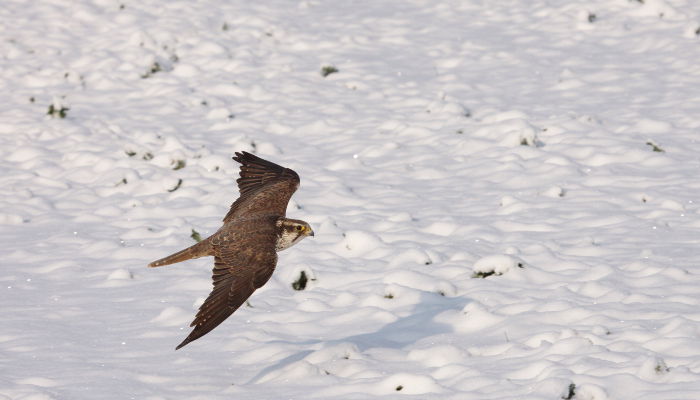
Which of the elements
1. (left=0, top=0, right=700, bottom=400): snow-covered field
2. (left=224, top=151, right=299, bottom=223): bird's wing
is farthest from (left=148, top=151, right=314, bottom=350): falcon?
(left=0, top=0, right=700, bottom=400): snow-covered field

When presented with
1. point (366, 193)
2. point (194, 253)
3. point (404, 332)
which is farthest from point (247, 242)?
point (366, 193)

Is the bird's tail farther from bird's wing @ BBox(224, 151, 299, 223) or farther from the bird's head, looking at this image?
bird's wing @ BBox(224, 151, 299, 223)

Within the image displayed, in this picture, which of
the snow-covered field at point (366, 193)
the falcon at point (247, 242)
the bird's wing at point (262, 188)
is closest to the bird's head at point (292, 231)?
the falcon at point (247, 242)

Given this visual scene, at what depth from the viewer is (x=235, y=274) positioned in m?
6.32

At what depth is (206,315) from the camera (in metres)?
5.86

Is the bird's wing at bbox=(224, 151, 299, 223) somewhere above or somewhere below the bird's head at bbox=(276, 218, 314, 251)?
below

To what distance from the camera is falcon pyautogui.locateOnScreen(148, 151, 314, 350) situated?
5977 millimetres

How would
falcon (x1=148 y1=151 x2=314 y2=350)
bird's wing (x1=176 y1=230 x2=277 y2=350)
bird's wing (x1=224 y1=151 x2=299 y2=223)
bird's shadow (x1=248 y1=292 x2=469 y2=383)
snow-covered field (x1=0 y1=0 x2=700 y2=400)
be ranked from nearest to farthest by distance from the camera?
bird's wing (x1=176 y1=230 x2=277 y2=350) < falcon (x1=148 y1=151 x2=314 y2=350) < snow-covered field (x1=0 y1=0 x2=700 y2=400) < bird's shadow (x1=248 y1=292 x2=469 y2=383) < bird's wing (x1=224 y1=151 x2=299 y2=223)

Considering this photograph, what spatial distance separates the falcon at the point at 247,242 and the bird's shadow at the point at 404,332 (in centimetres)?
77

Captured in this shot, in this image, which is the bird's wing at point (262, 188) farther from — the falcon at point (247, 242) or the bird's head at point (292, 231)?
the bird's head at point (292, 231)

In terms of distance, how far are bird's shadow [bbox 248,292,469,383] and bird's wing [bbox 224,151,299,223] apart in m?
1.14

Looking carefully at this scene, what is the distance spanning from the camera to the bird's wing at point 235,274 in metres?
5.86

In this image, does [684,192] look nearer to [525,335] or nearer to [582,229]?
[582,229]

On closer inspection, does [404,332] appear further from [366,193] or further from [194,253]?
[366,193]
